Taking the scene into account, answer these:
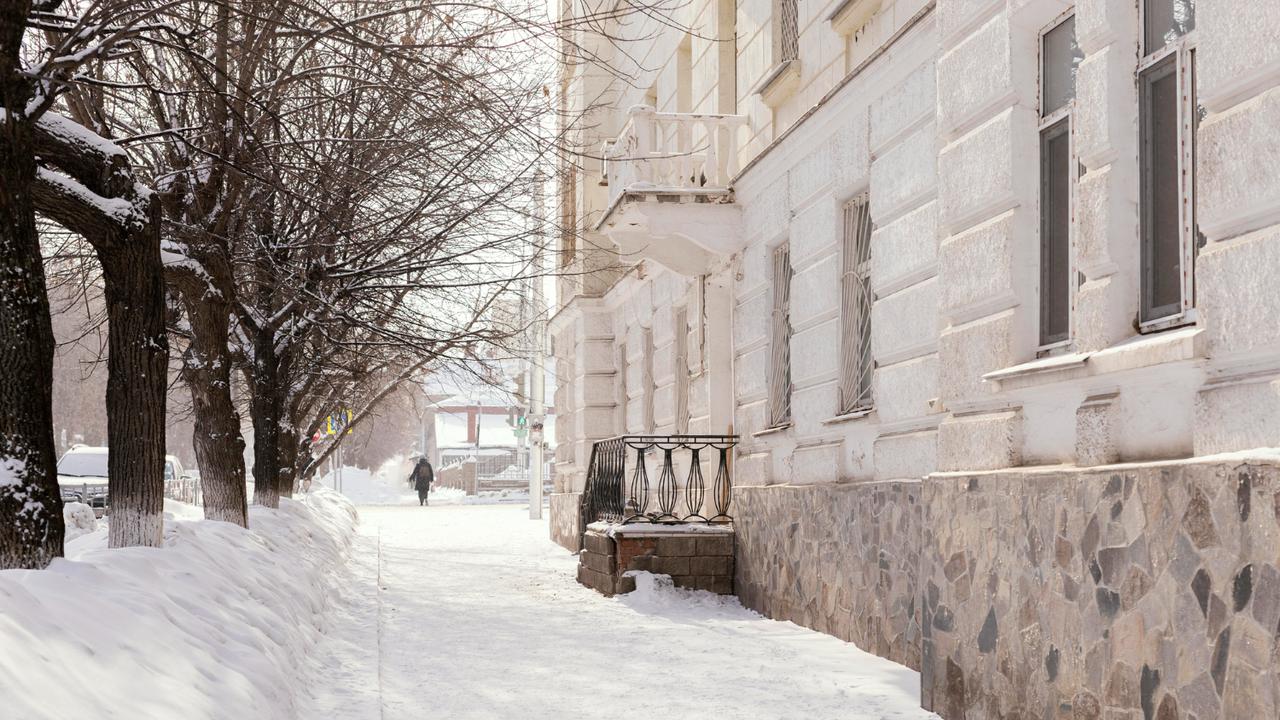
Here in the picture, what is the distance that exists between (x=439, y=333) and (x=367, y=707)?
842 cm

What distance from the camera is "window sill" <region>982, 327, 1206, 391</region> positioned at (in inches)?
193

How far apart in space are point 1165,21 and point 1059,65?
98cm

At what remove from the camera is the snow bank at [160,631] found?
4.04m

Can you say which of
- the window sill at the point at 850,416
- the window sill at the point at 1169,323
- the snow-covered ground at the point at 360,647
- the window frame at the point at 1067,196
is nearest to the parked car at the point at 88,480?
the snow-covered ground at the point at 360,647

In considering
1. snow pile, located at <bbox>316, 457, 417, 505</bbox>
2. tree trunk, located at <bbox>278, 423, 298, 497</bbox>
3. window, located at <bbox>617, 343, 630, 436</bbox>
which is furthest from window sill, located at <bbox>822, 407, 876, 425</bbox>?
snow pile, located at <bbox>316, 457, 417, 505</bbox>

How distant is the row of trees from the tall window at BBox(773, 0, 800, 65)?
206cm

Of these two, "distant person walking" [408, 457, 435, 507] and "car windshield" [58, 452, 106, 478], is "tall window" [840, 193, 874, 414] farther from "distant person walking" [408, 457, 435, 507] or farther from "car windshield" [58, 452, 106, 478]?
"distant person walking" [408, 457, 435, 507]

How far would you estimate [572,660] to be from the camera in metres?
8.99

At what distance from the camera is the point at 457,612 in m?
11.7

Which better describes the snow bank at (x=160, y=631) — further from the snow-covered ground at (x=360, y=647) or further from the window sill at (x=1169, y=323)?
the window sill at (x=1169, y=323)

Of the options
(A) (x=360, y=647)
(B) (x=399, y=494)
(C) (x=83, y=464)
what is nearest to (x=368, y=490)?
(B) (x=399, y=494)

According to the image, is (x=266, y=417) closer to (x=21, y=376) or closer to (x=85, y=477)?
(x=21, y=376)

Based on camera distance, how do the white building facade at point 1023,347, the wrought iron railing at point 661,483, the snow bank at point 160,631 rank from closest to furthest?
the snow bank at point 160,631
the white building facade at point 1023,347
the wrought iron railing at point 661,483

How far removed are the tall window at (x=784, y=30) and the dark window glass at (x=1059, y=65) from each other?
5.24 m
